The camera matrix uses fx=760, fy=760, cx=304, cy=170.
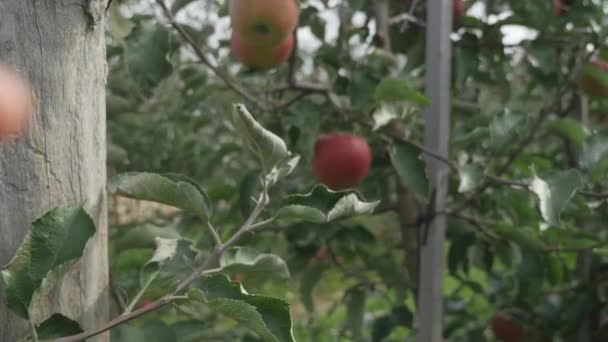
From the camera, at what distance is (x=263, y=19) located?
126cm

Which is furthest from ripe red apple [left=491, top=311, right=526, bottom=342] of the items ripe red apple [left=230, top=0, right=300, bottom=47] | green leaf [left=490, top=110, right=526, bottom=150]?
ripe red apple [left=230, top=0, right=300, bottom=47]

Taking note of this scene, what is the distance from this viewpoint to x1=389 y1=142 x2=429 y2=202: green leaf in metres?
1.31

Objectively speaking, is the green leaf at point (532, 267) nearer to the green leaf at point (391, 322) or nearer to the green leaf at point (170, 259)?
the green leaf at point (391, 322)

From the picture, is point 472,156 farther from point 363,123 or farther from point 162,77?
point 162,77

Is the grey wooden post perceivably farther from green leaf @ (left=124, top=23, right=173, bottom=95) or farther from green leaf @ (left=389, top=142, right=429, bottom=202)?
green leaf @ (left=124, top=23, right=173, bottom=95)

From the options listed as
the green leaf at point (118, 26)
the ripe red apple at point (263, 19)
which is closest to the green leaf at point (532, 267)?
the ripe red apple at point (263, 19)

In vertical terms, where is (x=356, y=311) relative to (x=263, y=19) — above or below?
below

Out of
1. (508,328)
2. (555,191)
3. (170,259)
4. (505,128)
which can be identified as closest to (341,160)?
(505,128)

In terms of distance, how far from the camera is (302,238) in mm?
1582

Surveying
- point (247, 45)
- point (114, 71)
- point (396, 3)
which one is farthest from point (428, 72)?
point (114, 71)

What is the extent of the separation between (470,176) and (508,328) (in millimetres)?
956

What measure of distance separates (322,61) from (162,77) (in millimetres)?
376

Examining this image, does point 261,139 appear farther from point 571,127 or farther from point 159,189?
point 571,127

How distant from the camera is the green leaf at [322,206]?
789mm
